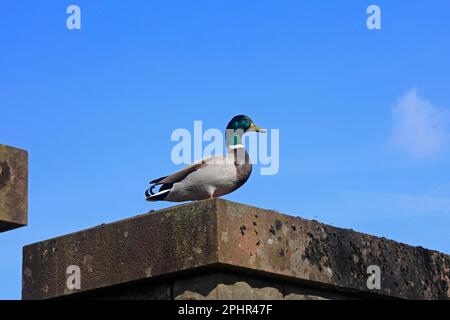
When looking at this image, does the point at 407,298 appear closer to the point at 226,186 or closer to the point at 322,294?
the point at 322,294

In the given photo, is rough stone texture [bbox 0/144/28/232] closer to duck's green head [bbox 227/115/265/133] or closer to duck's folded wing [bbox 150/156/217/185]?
duck's folded wing [bbox 150/156/217/185]

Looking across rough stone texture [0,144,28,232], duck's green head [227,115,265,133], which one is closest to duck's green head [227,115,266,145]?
duck's green head [227,115,265,133]

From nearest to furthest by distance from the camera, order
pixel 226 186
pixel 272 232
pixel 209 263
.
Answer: pixel 209 263 → pixel 272 232 → pixel 226 186

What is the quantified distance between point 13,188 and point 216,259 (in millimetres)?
1675

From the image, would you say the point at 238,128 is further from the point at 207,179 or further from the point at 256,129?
the point at 207,179

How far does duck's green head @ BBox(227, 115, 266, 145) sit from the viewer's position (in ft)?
31.3

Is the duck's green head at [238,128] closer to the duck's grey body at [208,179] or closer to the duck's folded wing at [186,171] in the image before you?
the duck's grey body at [208,179]

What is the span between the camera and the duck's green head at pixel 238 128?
9.53 metres

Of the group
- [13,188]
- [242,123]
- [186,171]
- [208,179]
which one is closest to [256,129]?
[242,123]

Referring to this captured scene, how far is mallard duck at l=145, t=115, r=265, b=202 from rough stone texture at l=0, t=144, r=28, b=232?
140 cm
